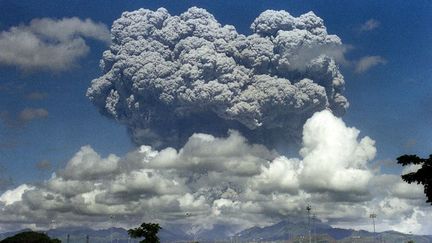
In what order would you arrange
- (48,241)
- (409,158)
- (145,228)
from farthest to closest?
(48,241), (145,228), (409,158)

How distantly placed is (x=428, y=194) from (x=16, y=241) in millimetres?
175279

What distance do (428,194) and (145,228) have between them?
471 ft

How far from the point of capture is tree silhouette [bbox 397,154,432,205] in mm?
43406

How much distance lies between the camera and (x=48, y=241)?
198 m

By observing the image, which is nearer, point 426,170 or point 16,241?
point 426,170

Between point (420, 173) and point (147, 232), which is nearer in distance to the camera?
point (420, 173)

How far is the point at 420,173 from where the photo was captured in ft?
147

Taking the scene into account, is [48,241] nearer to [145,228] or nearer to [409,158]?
[145,228]

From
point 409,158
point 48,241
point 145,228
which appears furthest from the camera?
point 48,241

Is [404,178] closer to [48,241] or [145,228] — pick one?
[145,228]

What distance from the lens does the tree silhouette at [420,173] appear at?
142 ft

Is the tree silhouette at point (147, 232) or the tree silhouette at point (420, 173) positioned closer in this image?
the tree silhouette at point (420, 173)

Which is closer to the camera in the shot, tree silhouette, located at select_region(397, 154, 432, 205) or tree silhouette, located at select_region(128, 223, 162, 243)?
tree silhouette, located at select_region(397, 154, 432, 205)

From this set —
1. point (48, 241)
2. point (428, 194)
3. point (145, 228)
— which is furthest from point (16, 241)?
point (428, 194)
